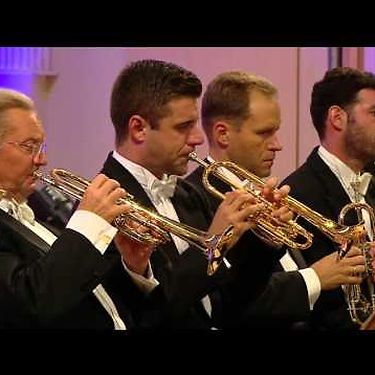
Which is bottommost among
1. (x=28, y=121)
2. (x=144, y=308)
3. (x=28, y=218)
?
(x=144, y=308)

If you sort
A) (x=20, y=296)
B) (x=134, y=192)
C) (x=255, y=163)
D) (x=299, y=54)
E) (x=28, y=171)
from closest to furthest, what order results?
(x=20, y=296), (x=28, y=171), (x=134, y=192), (x=255, y=163), (x=299, y=54)

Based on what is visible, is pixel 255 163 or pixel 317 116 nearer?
pixel 255 163

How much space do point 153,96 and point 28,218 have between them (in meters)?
0.68

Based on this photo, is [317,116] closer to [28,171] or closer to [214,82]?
[214,82]

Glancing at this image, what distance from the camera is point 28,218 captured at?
132 inches

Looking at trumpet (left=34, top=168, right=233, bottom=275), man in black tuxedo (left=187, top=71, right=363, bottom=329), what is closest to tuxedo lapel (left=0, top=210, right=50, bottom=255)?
trumpet (left=34, top=168, right=233, bottom=275)

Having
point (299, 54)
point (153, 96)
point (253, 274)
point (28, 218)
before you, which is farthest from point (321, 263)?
point (299, 54)

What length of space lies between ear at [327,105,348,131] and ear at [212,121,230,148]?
614mm

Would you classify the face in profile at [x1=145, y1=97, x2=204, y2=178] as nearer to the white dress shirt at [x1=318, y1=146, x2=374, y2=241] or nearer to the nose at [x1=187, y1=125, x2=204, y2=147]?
the nose at [x1=187, y1=125, x2=204, y2=147]

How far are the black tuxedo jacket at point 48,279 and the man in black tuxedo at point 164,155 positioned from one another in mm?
489

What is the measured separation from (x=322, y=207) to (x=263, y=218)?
749mm

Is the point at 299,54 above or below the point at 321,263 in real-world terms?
above

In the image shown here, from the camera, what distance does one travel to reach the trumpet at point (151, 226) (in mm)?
3275

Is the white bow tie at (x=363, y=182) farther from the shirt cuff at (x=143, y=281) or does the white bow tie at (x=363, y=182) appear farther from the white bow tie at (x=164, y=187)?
the shirt cuff at (x=143, y=281)
